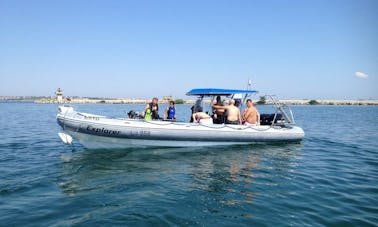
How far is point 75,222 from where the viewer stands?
15.8ft

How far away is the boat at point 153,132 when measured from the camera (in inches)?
407

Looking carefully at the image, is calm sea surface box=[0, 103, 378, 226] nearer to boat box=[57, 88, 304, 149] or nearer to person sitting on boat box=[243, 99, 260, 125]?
boat box=[57, 88, 304, 149]

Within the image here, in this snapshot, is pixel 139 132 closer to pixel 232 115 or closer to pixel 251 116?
pixel 232 115

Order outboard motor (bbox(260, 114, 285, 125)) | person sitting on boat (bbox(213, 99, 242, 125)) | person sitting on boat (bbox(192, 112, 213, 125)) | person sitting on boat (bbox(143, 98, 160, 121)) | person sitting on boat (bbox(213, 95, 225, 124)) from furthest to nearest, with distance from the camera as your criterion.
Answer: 1. outboard motor (bbox(260, 114, 285, 125))
2. person sitting on boat (bbox(213, 95, 225, 124))
3. person sitting on boat (bbox(213, 99, 242, 125))
4. person sitting on boat (bbox(143, 98, 160, 121))
5. person sitting on boat (bbox(192, 112, 213, 125))

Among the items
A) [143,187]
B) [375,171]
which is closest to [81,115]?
[143,187]

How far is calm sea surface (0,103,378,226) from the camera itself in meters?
5.15

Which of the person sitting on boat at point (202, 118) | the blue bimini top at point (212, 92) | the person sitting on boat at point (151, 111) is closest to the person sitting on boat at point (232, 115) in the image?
the blue bimini top at point (212, 92)

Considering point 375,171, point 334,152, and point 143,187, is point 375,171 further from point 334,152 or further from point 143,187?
point 143,187

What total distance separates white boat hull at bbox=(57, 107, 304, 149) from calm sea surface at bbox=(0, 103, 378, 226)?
1.13 feet

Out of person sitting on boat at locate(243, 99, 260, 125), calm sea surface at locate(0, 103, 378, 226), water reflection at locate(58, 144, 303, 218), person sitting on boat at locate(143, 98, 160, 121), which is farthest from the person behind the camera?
person sitting on boat at locate(243, 99, 260, 125)

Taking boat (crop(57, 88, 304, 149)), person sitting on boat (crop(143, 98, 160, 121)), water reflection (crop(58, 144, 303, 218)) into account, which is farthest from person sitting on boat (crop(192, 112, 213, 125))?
person sitting on boat (crop(143, 98, 160, 121))

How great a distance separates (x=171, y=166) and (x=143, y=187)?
2165 mm

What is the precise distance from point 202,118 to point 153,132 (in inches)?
84.2

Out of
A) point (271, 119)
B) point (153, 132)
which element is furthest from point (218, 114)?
point (153, 132)
